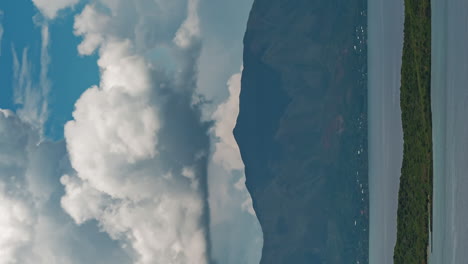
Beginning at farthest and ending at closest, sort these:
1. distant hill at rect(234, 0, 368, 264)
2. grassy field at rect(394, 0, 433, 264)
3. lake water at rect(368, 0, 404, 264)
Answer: distant hill at rect(234, 0, 368, 264), lake water at rect(368, 0, 404, 264), grassy field at rect(394, 0, 433, 264)

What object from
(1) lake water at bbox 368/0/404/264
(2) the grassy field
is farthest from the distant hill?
(2) the grassy field

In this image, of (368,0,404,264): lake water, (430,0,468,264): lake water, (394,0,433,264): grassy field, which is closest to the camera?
(430,0,468,264): lake water

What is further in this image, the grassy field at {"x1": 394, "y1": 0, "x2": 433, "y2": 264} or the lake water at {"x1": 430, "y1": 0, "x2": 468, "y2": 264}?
the grassy field at {"x1": 394, "y1": 0, "x2": 433, "y2": 264}

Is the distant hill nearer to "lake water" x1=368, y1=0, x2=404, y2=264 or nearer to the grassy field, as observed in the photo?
"lake water" x1=368, y1=0, x2=404, y2=264

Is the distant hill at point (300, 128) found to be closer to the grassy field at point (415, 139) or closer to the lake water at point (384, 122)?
the lake water at point (384, 122)

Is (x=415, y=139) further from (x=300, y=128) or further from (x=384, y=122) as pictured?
(x=300, y=128)

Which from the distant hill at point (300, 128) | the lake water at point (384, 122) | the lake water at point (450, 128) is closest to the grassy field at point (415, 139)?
the lake water at point (450, 128)

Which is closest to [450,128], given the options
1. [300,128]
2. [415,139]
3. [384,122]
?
[415,139]
